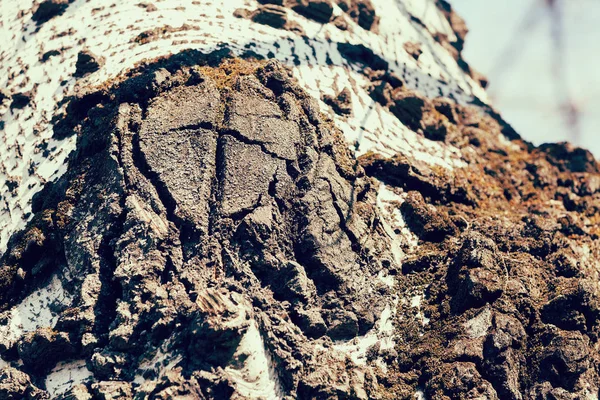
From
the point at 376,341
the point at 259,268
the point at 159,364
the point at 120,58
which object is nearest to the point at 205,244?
the point at 259,268

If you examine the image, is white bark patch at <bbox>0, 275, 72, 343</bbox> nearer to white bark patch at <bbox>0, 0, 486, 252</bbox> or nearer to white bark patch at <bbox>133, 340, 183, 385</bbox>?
white bark patch at <bbox>0, 0, 486, 252</bbox>

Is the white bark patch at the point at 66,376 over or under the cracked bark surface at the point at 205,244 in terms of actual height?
under

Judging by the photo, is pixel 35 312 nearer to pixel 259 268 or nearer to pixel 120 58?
pixel 259 268

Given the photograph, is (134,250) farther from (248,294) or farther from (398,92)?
(398,92)

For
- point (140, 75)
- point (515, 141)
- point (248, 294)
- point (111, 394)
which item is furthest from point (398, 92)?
point (111, 394)

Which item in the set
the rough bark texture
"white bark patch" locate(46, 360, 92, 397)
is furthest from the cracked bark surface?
"white bark patch" locate(46, 360, 92, 397)

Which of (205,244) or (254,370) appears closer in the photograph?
(254,370)

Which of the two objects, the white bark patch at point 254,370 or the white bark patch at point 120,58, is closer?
the white bark patch at point 254,370

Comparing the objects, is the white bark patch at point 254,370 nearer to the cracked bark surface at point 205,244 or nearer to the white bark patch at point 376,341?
the cracked bark surface at point 205,244

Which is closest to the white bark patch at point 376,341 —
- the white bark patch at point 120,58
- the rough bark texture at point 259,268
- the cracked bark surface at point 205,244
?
the rough bark texture at point 259,268
